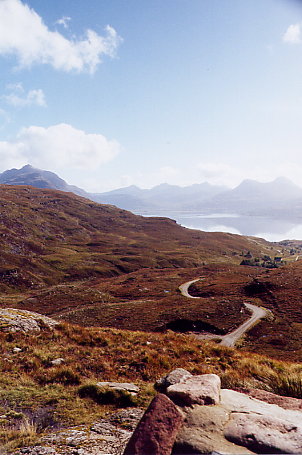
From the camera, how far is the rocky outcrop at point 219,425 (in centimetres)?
424

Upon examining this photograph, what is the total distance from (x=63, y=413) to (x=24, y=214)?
6512 inches

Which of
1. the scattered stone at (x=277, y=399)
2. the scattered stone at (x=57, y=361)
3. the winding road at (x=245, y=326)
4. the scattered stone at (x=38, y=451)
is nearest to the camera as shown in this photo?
the scattered stone at (x=38, y=451)

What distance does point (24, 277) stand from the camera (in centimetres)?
8544

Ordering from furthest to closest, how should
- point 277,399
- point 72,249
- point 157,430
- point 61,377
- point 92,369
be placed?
point 72,249 < point 92,369 < point 61,377 < point 277,399 < point 157,430

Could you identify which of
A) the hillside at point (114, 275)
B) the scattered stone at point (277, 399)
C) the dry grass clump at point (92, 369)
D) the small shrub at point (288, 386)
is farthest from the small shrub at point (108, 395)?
the hillside at point (114, 275)

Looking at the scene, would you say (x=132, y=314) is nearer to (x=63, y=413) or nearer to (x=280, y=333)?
(x=280, y=333)

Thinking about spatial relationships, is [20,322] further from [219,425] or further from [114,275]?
[114,275]

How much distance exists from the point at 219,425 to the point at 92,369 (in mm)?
7432

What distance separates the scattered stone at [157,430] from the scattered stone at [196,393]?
70cm

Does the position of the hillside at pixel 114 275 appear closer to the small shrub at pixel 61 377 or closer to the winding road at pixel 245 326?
the winding road at pixel 245 326

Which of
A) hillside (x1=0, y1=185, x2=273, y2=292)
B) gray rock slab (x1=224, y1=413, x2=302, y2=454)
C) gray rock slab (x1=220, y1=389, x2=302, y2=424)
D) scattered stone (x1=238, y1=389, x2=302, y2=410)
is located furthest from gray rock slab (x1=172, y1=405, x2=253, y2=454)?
hillside (x1=0, y1=185, x2=273, y2=292)

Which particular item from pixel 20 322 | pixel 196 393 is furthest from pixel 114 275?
pixel 196 393

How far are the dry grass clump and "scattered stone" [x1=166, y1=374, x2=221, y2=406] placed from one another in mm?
2098

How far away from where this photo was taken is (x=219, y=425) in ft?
16.1
